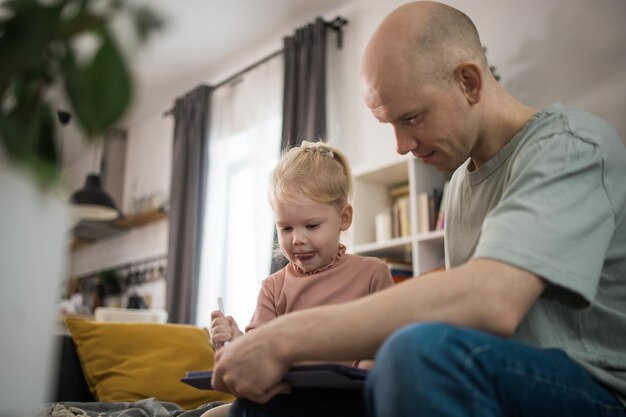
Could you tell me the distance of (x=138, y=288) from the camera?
566cm

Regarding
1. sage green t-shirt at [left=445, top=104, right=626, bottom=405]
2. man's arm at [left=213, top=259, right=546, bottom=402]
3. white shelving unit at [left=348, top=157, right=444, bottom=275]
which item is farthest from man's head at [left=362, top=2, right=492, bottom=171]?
white shelving unit at [left=348, top=157, right=444, bottom=275]

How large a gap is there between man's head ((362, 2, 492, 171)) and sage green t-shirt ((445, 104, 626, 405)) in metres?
0.11

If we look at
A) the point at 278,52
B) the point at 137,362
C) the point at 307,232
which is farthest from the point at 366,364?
the point at 278,52

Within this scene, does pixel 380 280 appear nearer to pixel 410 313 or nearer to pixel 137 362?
pixel 410 313

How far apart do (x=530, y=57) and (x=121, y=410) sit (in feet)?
8.05

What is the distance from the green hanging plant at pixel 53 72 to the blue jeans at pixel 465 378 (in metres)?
0.45

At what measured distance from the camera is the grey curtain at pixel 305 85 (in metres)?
3.87

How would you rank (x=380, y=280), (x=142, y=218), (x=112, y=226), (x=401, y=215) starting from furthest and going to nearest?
1. (x=112, y=226)
2. (x=142, y=218)
3. (x=401, y=215)
4. (x=380, y=280)

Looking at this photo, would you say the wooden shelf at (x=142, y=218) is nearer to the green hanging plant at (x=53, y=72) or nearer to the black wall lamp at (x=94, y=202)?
the black wall lamp at (x=94, y=202)

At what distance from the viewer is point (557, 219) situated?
0.84 metres


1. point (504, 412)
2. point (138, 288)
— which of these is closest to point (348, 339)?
point (504, 412)

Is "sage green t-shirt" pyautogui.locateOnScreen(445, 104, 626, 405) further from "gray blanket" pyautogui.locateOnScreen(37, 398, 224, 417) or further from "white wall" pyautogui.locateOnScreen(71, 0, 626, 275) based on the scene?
"white wall" pyautogui.locateOnScreen(71, 0, 626, 275)

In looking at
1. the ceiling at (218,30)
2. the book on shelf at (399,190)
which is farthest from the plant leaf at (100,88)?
the ceiling at (218,30)

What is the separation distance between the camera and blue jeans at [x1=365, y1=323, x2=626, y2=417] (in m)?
0.67
